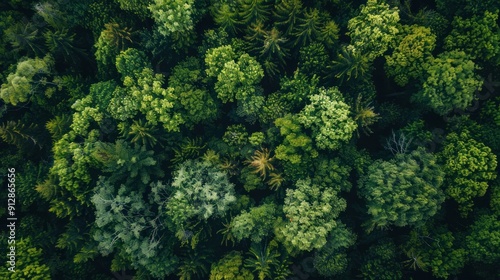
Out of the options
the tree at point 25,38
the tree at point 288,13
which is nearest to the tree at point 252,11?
the tree at point 288,13

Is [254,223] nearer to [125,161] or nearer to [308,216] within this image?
[308,216]

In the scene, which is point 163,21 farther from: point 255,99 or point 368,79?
point 368,79

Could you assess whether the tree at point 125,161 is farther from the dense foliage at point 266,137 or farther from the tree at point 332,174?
the tree at point 332,174

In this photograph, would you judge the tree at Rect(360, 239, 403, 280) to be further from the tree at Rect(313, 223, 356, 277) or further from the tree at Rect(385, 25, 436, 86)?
the tree at Rect(385, 25, 436, 86)

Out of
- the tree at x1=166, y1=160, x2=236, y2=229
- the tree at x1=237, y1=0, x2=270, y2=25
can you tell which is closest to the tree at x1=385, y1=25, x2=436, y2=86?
the tree at x1=237, y1=0, x2=270, y2=25

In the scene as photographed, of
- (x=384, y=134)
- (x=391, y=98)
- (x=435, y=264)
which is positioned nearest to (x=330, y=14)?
(x=391, y=98)
